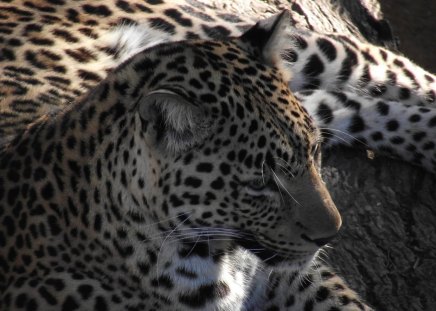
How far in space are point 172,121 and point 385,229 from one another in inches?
104

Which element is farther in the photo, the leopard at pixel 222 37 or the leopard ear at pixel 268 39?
the leopard at pixel 222 37

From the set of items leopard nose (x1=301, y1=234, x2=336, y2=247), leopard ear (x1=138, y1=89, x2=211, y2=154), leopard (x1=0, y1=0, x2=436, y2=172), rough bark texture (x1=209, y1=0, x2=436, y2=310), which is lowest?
rough bark texture (x1=209, y1=0, x2=436, y2=310)

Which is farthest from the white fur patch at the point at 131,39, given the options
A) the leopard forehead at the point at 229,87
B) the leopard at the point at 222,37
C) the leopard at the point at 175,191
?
the leopard forehead at the point at 229,87

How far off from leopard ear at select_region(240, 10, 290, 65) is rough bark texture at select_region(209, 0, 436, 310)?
70.4 inches

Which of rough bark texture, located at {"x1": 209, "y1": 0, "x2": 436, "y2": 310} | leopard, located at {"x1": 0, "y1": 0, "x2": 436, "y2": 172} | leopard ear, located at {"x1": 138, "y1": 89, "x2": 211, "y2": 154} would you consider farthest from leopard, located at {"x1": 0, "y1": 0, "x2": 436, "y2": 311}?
leopard, located at {"x1": 0, "y1": 0, "x2": 436, "y2": 172}

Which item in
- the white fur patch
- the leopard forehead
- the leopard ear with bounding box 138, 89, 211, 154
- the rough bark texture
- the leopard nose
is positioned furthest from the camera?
the white fur patch

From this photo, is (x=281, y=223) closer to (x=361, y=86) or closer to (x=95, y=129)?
(x=95, y=129)

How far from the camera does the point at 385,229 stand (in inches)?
298

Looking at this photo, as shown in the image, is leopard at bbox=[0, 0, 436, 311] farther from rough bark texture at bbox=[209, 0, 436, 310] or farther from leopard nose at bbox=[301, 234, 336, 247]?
rough bark texture at bbox=[209, 0, 436, 310]

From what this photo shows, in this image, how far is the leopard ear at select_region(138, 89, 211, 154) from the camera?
5.33 metres

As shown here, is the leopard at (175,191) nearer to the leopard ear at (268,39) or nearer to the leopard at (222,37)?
the leopard ear at (268,39)

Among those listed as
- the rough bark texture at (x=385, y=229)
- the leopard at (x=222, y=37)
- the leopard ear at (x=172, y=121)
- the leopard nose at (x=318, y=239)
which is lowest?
the rough bark texture at (x=385, y=229)

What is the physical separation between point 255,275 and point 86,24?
2.62m

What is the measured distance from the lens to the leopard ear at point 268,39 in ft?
20.2
